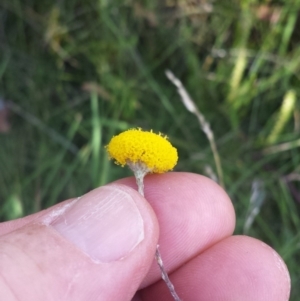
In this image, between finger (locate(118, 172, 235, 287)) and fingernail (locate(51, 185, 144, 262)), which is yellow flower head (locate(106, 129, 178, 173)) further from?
finger (locate(118, 172, 235, 287))

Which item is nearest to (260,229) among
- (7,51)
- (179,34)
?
(179,34)

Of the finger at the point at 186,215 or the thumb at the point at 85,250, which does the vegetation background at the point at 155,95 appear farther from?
the thumb at the point at 85,250

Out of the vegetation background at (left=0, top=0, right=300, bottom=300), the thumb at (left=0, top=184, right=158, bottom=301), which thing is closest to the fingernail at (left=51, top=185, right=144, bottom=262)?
the thumb at (left=0, top=184, right=158, bottom=301)

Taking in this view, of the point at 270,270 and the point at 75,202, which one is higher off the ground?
the point at 75,202

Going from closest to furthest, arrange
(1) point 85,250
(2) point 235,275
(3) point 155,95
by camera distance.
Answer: (1) point 85,250
(2) point 235,275
(3) point 155,95

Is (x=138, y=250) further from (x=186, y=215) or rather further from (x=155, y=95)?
(x=155, y=95)

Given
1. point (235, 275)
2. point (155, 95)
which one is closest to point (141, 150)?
point (235, 275)

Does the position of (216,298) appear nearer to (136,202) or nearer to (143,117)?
(136,202)

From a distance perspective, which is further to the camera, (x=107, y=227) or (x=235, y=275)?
(x=235, y=275)
